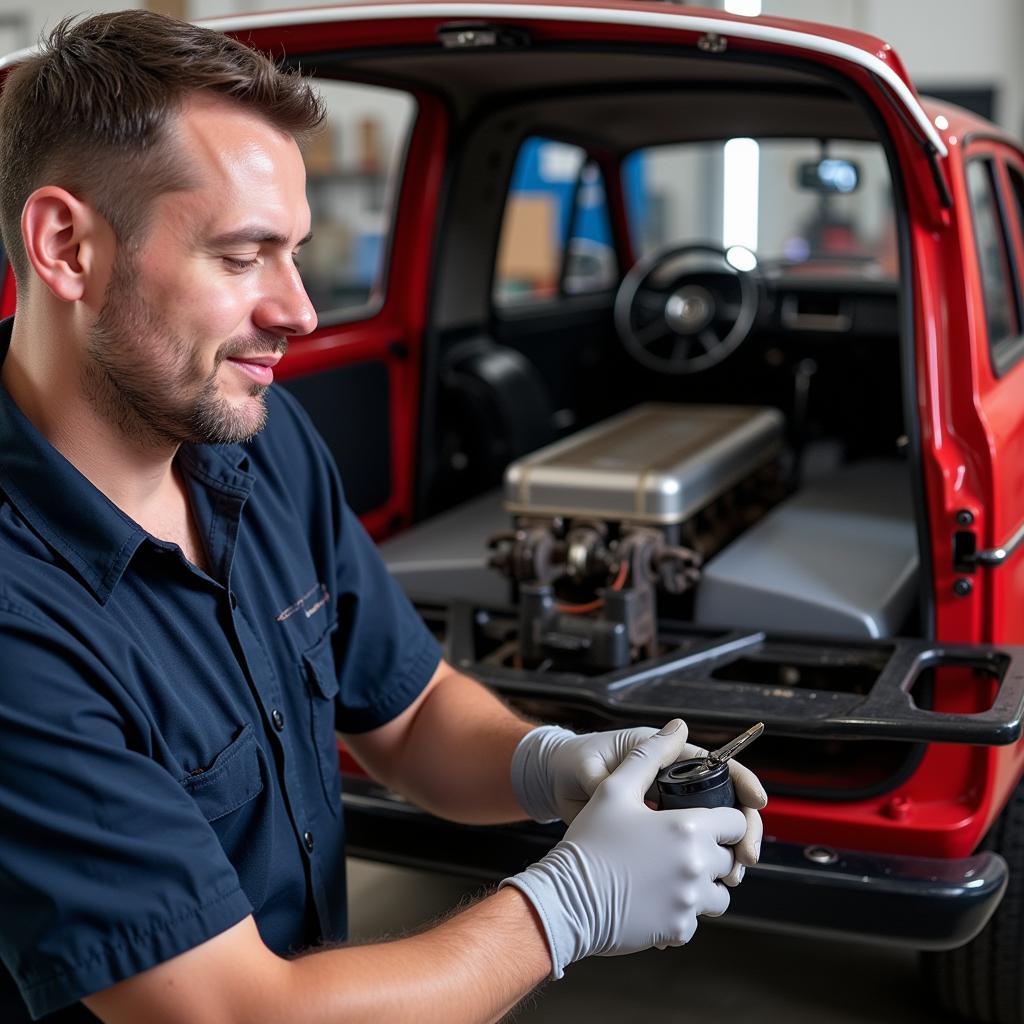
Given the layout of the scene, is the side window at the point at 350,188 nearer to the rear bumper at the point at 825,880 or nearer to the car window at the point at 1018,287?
the car window at the point at 1018,287

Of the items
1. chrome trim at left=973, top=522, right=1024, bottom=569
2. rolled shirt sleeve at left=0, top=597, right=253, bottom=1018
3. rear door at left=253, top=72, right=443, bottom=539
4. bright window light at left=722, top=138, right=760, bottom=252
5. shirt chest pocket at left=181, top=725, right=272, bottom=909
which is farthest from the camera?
bright window light at left=722, top=138, right=760, bottom=252

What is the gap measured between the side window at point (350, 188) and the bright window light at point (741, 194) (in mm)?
2784

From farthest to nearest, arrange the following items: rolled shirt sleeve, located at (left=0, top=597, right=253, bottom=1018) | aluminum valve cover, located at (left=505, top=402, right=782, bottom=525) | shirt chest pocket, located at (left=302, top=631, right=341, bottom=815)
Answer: aluminum valve cover, located at (left=505, top=402, right=782, bottom=525) < shirt chest pocket, located at (left=302, top=631, right=341, bottom=815) < rolled shirt sleeve, located at (left=0, top=597, right=253, bottom=1018)

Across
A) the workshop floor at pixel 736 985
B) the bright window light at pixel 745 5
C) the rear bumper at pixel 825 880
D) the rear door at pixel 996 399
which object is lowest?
the workshop floor at pixel 736 985

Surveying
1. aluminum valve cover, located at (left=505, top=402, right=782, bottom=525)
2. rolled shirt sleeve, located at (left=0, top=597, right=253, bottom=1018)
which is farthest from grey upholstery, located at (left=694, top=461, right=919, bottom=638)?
rolled shirt sleeve, located at (left=0, top=597, right=253, bottom=1018)

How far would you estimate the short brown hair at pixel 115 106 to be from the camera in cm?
147

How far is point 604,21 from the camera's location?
2258mm

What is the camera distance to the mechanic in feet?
4.20

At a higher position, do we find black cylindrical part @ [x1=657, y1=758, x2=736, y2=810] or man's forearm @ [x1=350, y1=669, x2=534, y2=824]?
black cylindrical part @ [x1=657, y1=758, x2=736, y2=810]

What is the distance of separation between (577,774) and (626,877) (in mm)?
256

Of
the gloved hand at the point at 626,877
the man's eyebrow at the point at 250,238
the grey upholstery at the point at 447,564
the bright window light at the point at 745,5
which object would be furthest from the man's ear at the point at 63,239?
the bright window light at the point at 745,5

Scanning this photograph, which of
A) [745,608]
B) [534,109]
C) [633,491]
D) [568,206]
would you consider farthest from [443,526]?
[568,206]

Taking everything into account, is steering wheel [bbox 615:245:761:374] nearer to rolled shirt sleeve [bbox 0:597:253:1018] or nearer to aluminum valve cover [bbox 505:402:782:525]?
aluminum valve cover [bbox 505:402:782:525]

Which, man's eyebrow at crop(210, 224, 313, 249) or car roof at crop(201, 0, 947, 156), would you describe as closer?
man's eyebrow at crop(210, 224, 313, 249)
